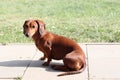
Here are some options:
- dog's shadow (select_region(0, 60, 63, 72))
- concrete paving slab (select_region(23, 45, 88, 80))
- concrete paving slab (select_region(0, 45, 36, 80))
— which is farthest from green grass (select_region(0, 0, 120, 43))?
concrete paving slab (select_region(23, 45, 88, 80))

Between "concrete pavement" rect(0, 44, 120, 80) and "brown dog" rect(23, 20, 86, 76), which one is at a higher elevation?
"brown dog" rect(23, 20, 86, 76)

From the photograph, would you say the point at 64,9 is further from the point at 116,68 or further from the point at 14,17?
the point at 116,68

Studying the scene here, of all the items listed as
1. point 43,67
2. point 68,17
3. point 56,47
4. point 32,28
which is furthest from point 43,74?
point 68,17

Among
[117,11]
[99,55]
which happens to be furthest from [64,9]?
[99,55]

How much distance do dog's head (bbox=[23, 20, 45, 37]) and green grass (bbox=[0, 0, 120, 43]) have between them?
8.18 feet

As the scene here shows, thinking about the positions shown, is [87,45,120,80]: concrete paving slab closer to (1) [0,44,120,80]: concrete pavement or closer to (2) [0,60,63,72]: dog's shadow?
(1) [0,44,120,80]: concrete pavement

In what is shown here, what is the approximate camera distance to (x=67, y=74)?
663 cm

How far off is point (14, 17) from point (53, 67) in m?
6.81

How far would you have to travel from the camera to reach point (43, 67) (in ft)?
23.4

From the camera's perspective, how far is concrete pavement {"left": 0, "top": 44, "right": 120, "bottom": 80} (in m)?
6.59

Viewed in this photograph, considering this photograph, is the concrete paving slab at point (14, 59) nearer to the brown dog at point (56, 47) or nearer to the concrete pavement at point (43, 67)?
the concrete pavement at point (43, 67)

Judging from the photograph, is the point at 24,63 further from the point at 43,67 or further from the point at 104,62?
the point at 104,62

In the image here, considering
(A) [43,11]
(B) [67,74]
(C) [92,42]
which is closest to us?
(B) [67,74]

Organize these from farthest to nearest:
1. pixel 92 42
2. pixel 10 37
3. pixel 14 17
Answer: pixel 14 17 → pixel 10 37 → pixel 92 42
